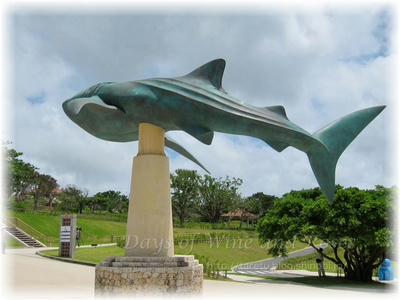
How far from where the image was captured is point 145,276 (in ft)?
33.6

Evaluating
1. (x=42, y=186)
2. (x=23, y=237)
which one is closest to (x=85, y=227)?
(x=23, y=237)

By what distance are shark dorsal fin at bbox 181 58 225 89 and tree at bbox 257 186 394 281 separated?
480 inches

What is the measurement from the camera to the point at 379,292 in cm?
1888

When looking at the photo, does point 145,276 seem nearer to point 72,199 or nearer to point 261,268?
point 261,268

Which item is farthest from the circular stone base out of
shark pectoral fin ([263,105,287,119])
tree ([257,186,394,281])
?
tree ([257,186,394,281])

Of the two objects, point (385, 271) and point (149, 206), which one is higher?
point (149, 206)

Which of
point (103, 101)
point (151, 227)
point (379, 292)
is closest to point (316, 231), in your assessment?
point (379, 292)

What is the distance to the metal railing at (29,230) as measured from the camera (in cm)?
3541

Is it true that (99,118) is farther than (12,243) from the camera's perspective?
No

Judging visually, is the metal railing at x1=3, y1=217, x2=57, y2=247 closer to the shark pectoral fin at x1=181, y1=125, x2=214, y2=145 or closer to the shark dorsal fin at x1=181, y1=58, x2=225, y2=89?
the shark pectoral fin at x1=181, y1=125, x2=214, y2=145

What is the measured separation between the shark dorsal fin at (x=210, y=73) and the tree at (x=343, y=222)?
12194mm

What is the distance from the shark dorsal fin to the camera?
11266 millimetres

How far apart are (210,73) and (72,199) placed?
204ft

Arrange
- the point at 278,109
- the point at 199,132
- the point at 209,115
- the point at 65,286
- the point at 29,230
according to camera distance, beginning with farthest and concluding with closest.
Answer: the point at 29,230
the point at 65,286
the point at 278,109
the point at 199,132
the point at 209,115
